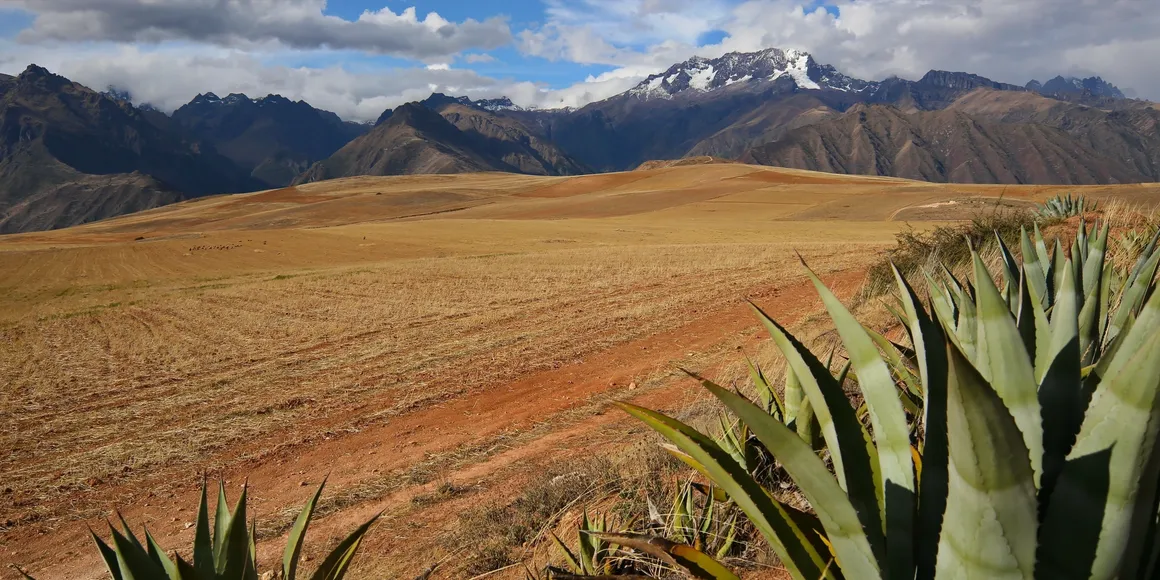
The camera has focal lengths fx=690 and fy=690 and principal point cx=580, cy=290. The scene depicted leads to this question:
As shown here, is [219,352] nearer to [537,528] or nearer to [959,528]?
[537,528]

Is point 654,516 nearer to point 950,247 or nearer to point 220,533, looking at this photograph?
point 220,533

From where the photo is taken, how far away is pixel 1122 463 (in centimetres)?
122

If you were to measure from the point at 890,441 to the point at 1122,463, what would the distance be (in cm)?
47

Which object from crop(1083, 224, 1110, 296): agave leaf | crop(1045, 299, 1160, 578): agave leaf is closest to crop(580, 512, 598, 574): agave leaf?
crop(1045, 299, 1160, 578): agave leaf

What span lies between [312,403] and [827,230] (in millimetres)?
38604

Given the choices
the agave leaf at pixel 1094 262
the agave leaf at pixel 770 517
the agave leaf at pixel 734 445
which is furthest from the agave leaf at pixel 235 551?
the agave leaf at pixel 1094 262

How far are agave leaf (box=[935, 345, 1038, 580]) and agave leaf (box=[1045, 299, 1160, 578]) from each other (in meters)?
0.12

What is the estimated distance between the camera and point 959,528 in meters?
1.28

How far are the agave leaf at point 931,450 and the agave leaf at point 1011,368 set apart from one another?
10cm

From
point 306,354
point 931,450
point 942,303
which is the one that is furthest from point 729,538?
point 306,354

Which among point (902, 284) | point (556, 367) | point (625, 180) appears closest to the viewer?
point (902, 284)

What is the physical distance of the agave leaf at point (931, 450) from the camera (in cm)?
150

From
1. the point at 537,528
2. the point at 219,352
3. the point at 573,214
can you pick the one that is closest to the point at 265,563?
the point at 537,528

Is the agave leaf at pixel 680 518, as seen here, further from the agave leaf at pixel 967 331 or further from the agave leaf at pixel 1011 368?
A: the agave leaf at pixel 1011 368
